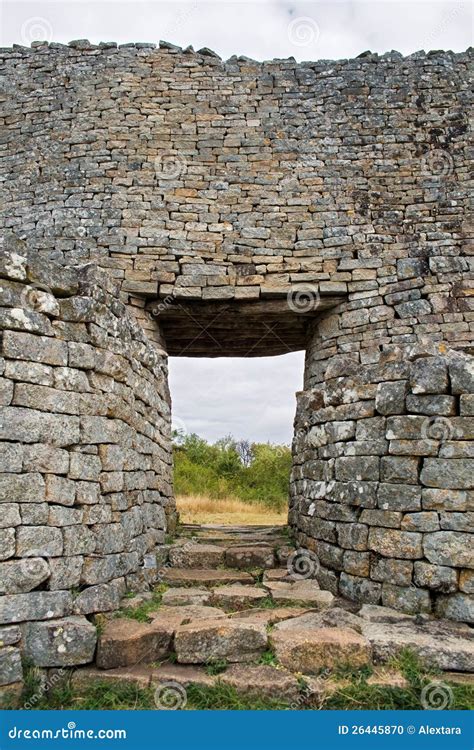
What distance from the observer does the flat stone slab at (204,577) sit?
4.93 meters

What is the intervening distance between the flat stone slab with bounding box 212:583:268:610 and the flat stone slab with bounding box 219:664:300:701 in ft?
3.16

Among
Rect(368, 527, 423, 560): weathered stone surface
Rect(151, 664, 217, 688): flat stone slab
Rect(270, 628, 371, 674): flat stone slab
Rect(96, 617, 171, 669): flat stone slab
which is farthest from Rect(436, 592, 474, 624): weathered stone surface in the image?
Rect(96, 617, 171, 669): flat stone slab

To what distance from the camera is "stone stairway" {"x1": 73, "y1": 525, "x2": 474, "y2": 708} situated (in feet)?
10.8

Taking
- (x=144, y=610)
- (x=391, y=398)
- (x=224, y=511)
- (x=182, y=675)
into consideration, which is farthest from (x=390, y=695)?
(x=224, y=511)

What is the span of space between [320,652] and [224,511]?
8.77 metres

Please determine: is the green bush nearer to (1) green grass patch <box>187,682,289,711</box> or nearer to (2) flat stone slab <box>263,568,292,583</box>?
(2) flat stone slab <box>263,568,292,583</box>

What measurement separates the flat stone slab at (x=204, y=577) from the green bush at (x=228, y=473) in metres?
8.03

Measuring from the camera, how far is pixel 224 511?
12.0m

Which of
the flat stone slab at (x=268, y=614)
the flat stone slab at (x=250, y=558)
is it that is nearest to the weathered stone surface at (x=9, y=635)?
the flat stone slab at (x=268, y=614)

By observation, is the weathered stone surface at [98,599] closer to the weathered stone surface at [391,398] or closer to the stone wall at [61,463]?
the stone wall at [61,463]

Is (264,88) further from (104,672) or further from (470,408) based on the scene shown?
(104,672)

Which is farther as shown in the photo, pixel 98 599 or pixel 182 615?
pixel 182 615

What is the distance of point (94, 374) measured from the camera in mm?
4102

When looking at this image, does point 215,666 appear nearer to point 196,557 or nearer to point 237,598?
point 237,598
